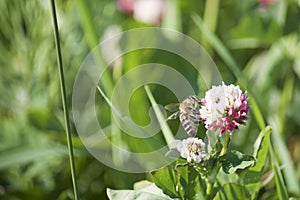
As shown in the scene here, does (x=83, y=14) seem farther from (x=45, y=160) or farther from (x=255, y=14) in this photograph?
(x=255, y=14)

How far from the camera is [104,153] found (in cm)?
94

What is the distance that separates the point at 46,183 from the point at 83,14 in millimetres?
260

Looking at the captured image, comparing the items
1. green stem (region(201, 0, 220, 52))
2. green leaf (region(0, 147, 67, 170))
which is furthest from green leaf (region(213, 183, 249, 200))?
green stem (region(201, 0, 220, 52))

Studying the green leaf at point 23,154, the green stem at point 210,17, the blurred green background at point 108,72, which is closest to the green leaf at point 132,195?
the blurred green background at point 108,72

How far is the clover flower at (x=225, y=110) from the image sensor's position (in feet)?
1.83

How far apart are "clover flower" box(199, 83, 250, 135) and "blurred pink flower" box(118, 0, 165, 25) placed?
694 mm

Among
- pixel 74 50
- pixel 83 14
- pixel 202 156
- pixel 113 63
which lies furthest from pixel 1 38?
pixel 202 156

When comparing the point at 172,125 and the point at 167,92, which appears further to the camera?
the point at 167,92

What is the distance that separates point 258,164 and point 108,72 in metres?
0.31

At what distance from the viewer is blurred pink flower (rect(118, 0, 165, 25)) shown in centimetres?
126

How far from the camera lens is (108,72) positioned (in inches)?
35.0

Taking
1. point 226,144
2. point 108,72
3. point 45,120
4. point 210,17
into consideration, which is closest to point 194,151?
point 226,144

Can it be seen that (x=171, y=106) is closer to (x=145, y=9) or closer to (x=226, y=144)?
(x=226, y=144)

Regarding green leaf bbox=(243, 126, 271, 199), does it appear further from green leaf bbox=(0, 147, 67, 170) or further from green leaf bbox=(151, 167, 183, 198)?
green leaf bbox=(0, 147, 67, 170)
